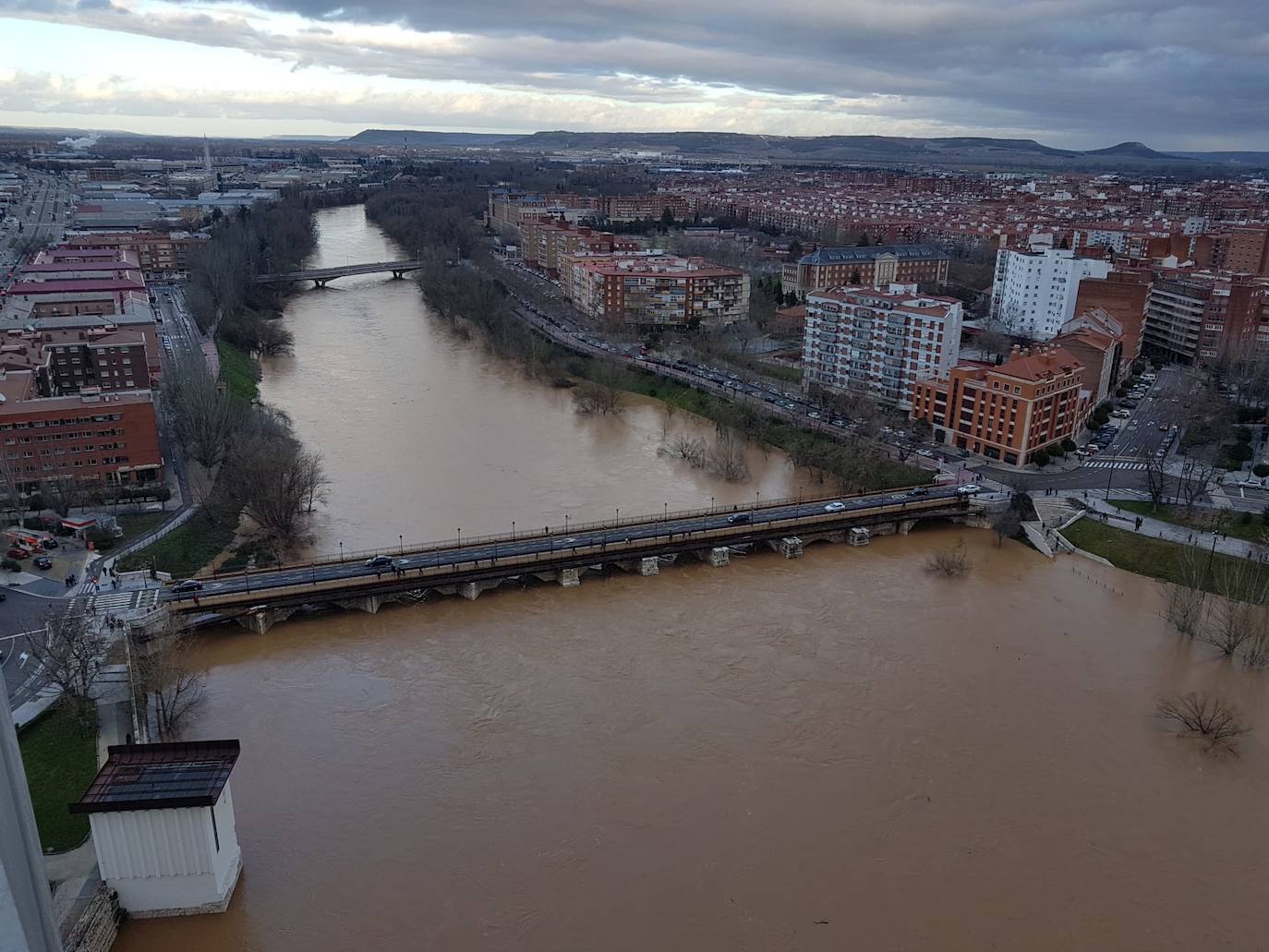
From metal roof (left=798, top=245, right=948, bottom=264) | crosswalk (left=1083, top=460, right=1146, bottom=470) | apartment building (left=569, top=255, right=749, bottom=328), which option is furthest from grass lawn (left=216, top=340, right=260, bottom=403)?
metal roof (left=798, top=245, right=948, bottom=264)

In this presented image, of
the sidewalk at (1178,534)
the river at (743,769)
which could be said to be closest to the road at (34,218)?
the river at (743,769)

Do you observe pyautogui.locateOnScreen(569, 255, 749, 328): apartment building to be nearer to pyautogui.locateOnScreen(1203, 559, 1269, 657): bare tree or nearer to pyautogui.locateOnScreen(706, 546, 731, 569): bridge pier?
pyautogui.locateOnScreen(706, 546, 731, 569): bridge pier

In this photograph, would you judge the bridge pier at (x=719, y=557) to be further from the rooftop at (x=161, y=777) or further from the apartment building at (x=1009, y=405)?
the rooftop at (x=161, y=777)

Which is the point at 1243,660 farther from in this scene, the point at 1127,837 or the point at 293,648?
the point at 293,648

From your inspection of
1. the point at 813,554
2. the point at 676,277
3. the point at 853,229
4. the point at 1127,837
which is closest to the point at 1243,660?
the point at 1127,837

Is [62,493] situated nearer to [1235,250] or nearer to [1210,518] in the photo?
[1210,518]

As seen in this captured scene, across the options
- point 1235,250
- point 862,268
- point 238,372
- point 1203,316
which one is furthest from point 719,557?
point 1235,250
